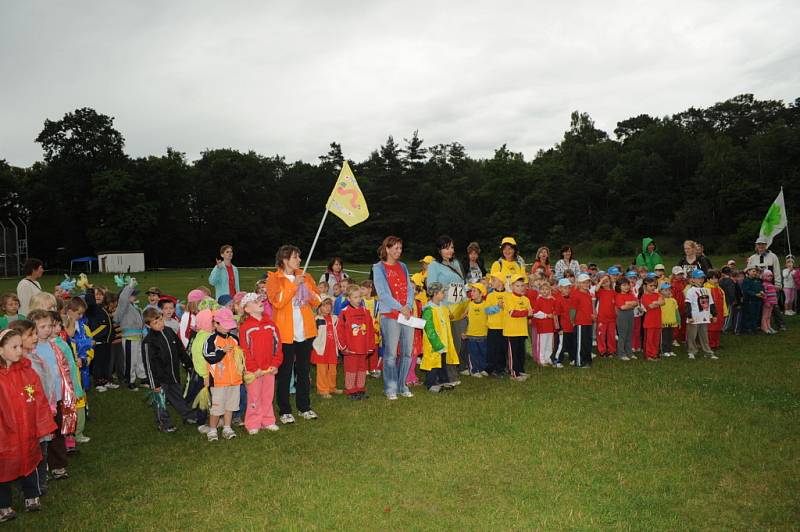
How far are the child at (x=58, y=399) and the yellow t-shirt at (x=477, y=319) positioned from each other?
6.17 metres

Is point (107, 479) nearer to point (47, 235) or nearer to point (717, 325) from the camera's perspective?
point (717, 325)

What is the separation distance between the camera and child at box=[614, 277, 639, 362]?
11.4 metres

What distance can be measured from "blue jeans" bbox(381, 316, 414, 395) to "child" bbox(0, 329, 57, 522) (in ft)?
14.4

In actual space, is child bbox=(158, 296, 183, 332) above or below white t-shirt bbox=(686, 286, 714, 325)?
above

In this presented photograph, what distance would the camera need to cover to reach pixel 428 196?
70125 mm

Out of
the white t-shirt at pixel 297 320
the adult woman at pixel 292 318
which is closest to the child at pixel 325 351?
the adult woman at pixel 292 318

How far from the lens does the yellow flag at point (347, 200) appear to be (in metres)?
11.2

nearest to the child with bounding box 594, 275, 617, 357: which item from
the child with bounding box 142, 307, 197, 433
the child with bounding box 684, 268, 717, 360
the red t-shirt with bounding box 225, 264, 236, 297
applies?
the child with bounding box 684, 268, 717, 360

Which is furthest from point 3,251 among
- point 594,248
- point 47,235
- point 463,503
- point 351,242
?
point 463,503

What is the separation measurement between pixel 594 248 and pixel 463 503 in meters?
57.8

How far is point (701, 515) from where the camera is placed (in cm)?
468

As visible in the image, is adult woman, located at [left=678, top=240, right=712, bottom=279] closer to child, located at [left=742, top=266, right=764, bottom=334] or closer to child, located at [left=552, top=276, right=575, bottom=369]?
child, located at [left=742, top=266, right=764, bottom=334]

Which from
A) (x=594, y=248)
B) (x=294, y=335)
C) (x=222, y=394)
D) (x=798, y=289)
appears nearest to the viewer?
(x=222, y=394)

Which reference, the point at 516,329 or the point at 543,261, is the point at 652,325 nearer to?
the point at 543,261
